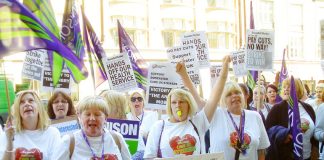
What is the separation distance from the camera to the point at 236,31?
39656mm

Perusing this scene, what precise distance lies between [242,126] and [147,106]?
1866 mm

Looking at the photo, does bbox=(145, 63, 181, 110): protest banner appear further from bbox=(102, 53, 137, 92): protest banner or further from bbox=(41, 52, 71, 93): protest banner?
bbox=(41, 52, 71, 93): protest banner

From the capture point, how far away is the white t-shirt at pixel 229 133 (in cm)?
630

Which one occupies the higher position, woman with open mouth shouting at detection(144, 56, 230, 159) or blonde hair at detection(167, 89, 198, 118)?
blonde hair at detection(167, 89, 198, 118)

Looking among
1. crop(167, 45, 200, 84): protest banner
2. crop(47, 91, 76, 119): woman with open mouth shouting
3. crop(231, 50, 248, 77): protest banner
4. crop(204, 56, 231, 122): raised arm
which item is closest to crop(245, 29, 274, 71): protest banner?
crop(167, 45, 200, 84): protest banner

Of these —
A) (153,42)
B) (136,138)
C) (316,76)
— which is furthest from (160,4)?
(136,138)

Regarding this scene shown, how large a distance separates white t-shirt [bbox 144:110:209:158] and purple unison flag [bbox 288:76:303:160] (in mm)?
2194

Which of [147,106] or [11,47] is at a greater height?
[11,47]

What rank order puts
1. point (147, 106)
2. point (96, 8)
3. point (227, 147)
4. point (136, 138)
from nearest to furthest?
point (227, 147), point (136, 138), point (147, 106), point (96, 8)

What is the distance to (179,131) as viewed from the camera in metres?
5.82

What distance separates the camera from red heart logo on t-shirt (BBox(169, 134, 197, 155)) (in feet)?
18.8

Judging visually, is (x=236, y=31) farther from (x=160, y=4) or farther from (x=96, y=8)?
(x=96, y=8)

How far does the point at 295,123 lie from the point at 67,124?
3089mm

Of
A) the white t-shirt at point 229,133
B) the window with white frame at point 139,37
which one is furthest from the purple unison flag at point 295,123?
the window with white frame at point 139,37
